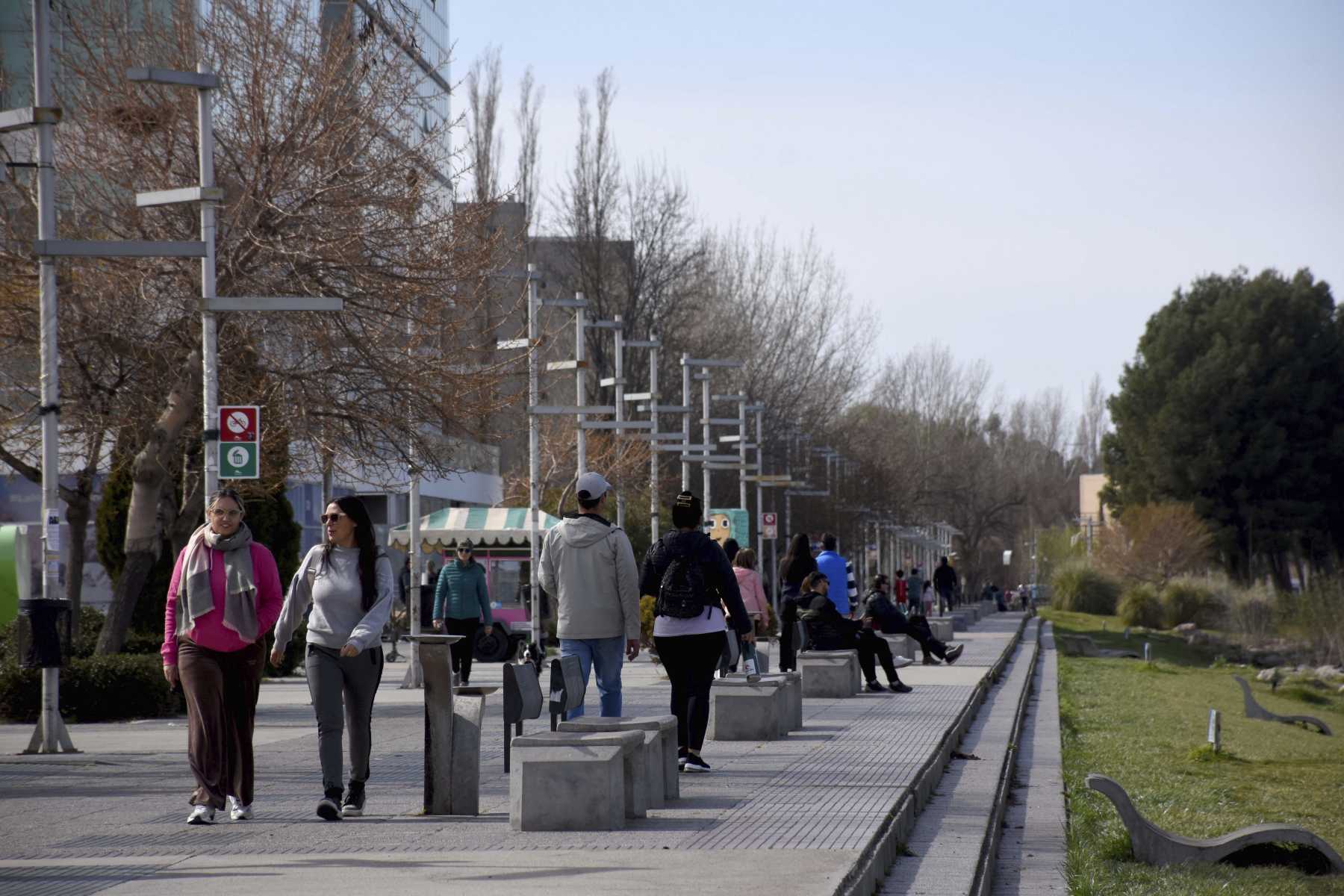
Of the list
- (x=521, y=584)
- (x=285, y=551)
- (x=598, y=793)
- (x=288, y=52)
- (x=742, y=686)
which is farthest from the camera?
(x=521, y=584)

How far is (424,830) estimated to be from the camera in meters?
9.48

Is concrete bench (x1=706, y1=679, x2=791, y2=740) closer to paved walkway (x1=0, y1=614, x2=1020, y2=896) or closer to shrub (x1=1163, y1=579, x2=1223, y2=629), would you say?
paved walkway (x1=0, y1=614, x2=1020, y2=896)

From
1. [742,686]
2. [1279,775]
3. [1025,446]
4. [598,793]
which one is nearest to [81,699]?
[742,686]

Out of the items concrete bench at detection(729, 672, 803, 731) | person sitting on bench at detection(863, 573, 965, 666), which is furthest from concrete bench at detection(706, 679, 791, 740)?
person sitting on bench at detection(863, 573, 965, 666)

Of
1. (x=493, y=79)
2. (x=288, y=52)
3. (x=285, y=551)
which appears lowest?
(x=285, y=551)

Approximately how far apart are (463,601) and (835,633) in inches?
170

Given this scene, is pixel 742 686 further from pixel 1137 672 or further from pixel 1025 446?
pixel 1025 446

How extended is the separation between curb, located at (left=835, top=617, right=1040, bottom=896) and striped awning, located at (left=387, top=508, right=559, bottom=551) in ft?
71.1

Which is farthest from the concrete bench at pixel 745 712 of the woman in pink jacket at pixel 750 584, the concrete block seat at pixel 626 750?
the concrete block seat at pixel 626 750

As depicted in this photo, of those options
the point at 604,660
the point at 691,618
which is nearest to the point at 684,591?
the point at 691,618

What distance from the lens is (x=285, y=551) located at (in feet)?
93.4

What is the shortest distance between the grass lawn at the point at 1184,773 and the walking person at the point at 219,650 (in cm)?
441

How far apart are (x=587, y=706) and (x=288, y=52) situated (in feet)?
29.0

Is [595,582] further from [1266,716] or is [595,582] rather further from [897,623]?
[1266,716]
